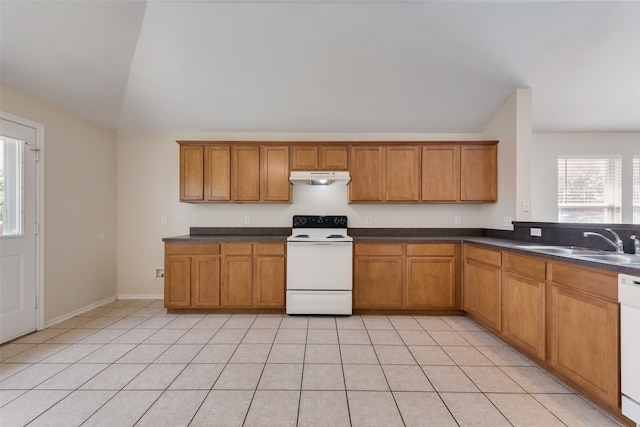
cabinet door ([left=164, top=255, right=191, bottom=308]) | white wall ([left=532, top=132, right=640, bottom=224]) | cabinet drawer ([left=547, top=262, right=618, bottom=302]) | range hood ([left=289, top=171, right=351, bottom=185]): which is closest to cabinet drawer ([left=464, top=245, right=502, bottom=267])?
cabinet drawer ([left=547, top=262, right=618, bottom=302])

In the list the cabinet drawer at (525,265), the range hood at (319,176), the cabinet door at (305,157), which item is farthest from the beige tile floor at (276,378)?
the cabinet door at (305,157)

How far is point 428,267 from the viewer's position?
3520 mm

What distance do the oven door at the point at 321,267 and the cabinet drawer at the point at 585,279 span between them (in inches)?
77.2

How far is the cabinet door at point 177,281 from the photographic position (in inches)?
138

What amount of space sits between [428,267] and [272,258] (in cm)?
195

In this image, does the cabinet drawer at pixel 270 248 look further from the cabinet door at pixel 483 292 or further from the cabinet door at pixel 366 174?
the cabinet door at pixel 483 292

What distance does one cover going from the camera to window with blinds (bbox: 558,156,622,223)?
14.4 ft

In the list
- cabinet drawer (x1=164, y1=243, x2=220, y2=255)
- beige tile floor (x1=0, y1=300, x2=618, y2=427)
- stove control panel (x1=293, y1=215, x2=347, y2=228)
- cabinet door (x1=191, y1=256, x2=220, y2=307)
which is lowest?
beige tile floor (x1=0, y1=300, x2=618, y2=427)

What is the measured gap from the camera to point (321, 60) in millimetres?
3117

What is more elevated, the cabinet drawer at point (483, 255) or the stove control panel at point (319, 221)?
the stove control panel at point (319, 221)

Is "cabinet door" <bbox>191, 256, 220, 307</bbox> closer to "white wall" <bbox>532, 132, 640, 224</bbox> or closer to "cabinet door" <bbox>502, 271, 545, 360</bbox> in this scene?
"cabinet door" <bbox>502, 271, 545, 360</bbox>

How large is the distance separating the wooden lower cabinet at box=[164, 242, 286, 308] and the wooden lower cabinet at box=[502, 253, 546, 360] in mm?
2388

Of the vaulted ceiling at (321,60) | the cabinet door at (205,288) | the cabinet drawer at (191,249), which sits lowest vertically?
the cabinet door at (205,288)

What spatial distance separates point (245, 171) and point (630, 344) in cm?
379
